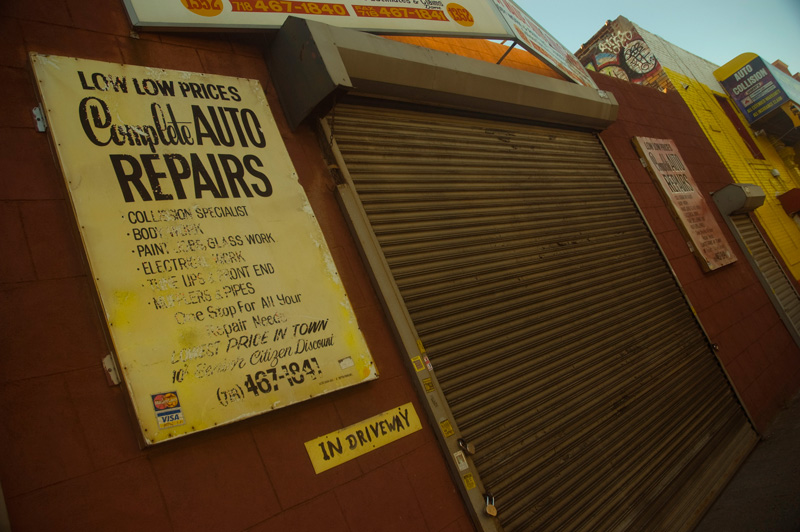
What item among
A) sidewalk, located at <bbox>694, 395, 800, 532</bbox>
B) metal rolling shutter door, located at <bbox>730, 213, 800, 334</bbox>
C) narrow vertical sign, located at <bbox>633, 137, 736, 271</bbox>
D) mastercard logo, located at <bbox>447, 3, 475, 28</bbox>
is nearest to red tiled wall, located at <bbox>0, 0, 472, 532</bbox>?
sidewalk, located at <bbox>694, 395, 800, 532</bbox>

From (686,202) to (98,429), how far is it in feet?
31.0

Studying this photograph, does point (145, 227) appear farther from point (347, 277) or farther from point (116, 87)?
point (347, 277)

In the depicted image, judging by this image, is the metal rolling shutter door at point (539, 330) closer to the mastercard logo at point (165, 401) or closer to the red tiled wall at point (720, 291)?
the red tiled wall at point (720, 291)

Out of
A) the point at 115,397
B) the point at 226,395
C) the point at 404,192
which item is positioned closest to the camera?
→ the point at 115,397

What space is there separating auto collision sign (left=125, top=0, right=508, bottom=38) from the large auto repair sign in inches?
19.6

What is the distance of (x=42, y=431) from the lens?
8.37 feet

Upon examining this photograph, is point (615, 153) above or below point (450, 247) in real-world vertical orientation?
above

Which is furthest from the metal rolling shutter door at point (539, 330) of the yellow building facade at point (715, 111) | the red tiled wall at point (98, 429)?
the yellow building facade at point (715, 111)

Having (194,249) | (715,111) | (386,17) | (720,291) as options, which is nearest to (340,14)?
(386,17)

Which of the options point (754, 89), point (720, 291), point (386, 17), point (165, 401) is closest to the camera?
point (165, 401)

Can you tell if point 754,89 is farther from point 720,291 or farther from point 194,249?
point 194,249

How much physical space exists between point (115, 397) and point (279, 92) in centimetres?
289

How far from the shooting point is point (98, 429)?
268 cm

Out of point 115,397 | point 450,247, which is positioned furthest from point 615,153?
point 115,397
